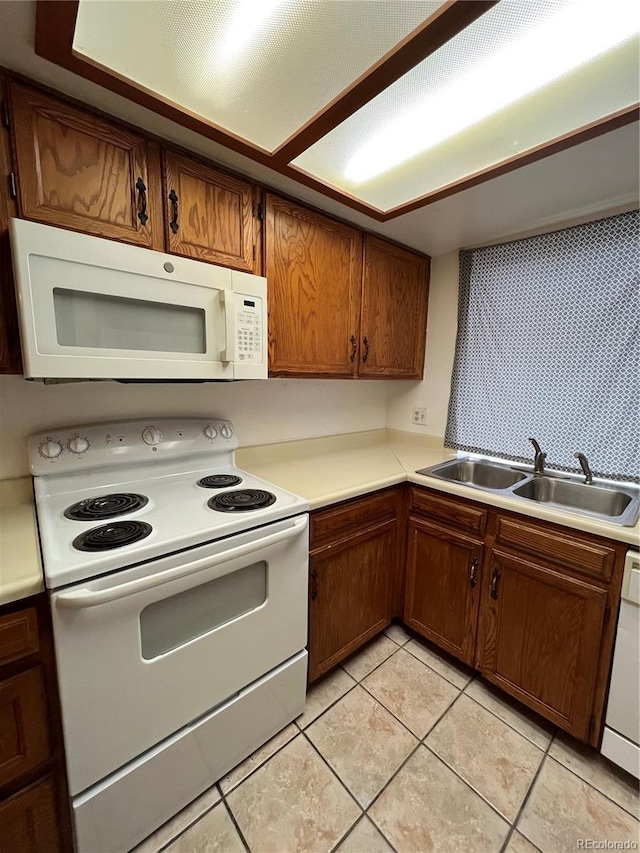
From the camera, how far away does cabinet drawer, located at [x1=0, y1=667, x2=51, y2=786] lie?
0.82 meters

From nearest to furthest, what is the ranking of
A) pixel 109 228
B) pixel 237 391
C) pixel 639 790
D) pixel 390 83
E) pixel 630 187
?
1. pixel 390 83
2. pixel 109 228
3. pixel 639 790
4. pixel 630 187
5. pixel 237 391

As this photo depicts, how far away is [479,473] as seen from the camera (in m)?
2.00

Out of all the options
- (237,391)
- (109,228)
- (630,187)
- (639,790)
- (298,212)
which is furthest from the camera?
(237,391)

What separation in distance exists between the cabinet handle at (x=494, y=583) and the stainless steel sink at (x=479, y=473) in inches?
17.7

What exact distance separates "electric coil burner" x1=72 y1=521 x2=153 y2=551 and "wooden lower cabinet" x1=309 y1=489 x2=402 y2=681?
631mm

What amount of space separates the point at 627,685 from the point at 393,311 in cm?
185

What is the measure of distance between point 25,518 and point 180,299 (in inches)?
33.8

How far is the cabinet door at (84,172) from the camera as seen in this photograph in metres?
0.95

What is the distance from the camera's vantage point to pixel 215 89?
0.99 m

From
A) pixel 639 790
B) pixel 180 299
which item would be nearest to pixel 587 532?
pixel 639 790

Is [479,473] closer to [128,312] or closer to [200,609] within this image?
[200,609]

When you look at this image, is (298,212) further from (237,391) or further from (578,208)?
(578,208)

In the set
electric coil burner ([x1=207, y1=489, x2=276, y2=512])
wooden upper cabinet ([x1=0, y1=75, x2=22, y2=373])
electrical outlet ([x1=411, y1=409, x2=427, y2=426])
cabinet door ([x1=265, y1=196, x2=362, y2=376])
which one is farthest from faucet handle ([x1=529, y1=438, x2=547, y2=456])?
wooden upper cabinet ([x1=0, y1=75, x2=22, y2=373])

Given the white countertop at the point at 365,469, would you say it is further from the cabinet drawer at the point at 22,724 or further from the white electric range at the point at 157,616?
the cabinet drawer at the point at 22,724
